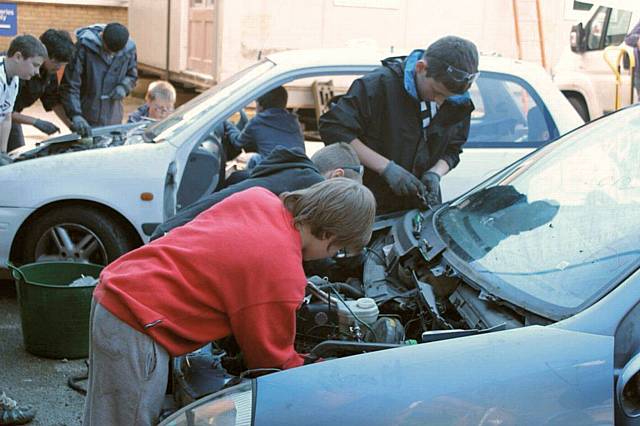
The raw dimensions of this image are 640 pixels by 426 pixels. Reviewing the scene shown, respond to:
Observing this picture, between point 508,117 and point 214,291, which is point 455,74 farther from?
point 214,291

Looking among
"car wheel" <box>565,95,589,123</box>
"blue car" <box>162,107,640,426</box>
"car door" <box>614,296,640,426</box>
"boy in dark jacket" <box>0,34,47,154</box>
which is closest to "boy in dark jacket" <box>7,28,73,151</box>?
"boy in dark jacket" <box>0,34,47,154</box>

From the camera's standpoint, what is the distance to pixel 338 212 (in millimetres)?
2938

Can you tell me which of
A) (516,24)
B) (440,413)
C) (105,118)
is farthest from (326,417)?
(516,24)

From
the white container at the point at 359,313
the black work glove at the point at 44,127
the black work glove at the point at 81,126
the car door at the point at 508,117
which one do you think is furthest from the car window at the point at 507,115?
the white container at the point at 359,313

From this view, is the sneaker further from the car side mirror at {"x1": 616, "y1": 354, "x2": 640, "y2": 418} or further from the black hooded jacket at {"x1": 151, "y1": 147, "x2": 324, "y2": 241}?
the car side mirror at {"x1": 616, "y1": 354, "x2": 640, "y2": 418}

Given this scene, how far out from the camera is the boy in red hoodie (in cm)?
286

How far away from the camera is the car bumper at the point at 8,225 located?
5.85m

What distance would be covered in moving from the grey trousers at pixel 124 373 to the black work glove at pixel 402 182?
2.01m

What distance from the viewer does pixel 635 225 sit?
118 inches

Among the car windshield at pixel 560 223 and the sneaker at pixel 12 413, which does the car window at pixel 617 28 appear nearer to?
the car windshield at pixel 560 223

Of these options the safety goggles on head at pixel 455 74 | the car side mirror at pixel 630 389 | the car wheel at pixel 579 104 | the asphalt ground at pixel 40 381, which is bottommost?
the asphalt ground at pixel 40 381

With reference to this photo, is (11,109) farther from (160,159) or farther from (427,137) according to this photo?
(427,137)

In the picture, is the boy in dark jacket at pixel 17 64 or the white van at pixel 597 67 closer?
the boy in dark jacket at pixel 17 64

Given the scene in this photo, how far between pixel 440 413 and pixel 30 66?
201 inches
